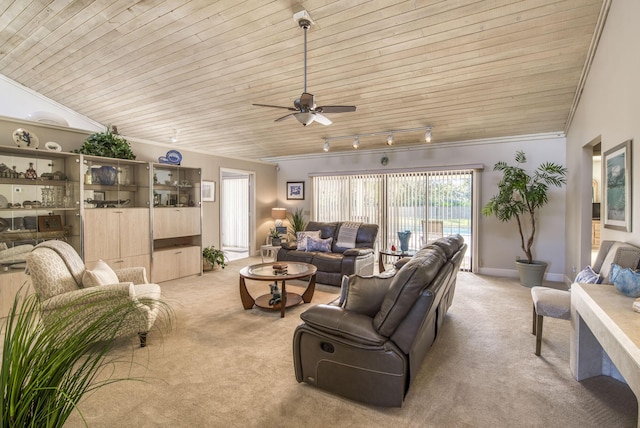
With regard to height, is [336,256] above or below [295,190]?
below

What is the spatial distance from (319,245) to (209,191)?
8.61 ft

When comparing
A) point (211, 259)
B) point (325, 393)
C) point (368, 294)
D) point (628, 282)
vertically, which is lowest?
point (325, 393)

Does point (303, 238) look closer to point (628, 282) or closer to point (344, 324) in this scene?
point (344, 324)

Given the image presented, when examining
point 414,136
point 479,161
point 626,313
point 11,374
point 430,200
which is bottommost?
point 626,313

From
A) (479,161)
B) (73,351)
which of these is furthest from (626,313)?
(479,161)

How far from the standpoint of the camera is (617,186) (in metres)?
2.75

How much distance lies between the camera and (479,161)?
18.7ft

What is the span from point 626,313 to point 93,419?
122 inches

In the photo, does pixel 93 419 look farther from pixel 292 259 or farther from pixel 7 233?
pixel 292 259

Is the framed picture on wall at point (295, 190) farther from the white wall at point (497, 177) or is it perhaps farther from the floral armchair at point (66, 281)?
the floral armchair at point (66, 281)

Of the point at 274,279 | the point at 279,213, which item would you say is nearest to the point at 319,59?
the point at 274,279

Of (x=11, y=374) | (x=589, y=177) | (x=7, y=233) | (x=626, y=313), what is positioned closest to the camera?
(x=11, y=374)

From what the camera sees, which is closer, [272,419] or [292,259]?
[272,419]

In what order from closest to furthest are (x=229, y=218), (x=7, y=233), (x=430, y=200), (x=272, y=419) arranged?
(x=272, y=419)
(x=7, y=233)
(x=430, y=200)
(x=229, y=218)
